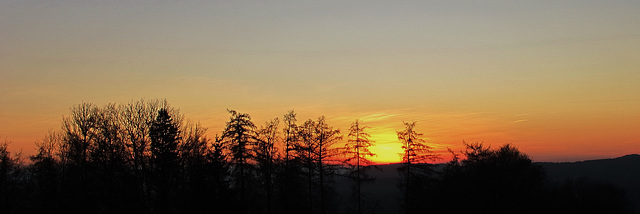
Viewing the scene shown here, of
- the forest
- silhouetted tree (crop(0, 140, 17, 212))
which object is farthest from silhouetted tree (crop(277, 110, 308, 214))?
silhouetted tree (crop(0, 140, 17, 212))

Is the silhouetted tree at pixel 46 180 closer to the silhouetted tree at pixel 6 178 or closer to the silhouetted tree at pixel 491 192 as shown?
the silhouetted tree at pixel 6 178

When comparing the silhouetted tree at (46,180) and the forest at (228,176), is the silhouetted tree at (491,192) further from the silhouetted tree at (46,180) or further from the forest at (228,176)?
the silhouetted tree at (46,180)

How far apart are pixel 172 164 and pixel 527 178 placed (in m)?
28.8

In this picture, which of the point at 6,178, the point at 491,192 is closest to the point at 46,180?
the point at 6,178

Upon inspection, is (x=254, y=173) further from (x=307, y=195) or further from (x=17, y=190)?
(x=17, y=190)

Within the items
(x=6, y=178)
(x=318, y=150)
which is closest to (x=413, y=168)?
(x=318, y=150)

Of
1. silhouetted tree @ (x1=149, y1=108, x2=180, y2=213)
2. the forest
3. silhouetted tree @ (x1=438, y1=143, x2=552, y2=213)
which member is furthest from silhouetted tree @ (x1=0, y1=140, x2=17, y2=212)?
silhouetted tree @ (x1=438, y1=143, x2=552, y2=213)

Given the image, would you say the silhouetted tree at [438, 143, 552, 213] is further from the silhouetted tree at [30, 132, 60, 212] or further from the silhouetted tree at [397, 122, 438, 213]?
the silhouetted tree at [30, 132, 60, 212]

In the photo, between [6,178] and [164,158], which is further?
[6,178]

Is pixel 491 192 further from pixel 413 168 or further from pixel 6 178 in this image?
pixel 6 178

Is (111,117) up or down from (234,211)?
up

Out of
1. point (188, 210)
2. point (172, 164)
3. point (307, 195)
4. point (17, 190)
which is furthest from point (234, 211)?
point (17, 190)

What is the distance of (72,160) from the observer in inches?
1935

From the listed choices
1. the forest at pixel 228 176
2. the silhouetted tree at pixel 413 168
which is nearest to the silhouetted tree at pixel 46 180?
the forest at pixel 228 176
